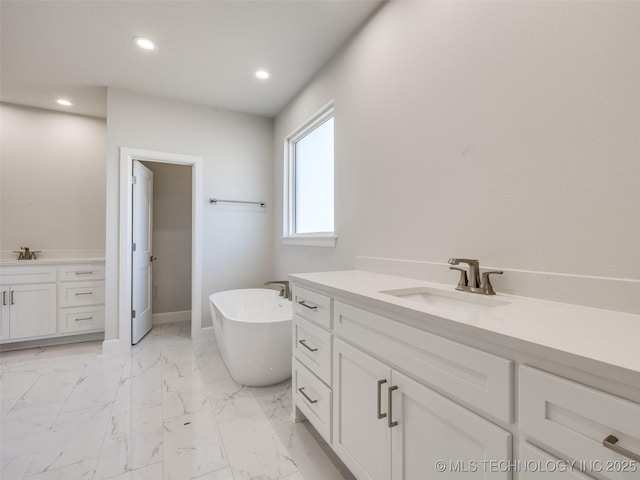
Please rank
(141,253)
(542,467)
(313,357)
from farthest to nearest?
1. (141,253)
2. (313,357)
3. (542,467)

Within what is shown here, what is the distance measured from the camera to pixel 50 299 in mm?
2932

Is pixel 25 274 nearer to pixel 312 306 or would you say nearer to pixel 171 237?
pixel 171 237

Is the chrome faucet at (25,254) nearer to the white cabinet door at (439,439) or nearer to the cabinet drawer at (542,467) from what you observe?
the white cabinet door at (439,439)

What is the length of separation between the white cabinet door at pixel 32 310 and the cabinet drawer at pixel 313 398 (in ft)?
9.50

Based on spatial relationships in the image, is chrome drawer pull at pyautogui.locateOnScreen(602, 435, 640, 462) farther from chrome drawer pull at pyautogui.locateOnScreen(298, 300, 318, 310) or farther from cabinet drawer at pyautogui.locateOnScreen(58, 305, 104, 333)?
cabinet drawer at pyautogui.locateOnScreen(58, 305, 104, 333)

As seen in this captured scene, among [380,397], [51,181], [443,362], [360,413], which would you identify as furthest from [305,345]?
[51,181]

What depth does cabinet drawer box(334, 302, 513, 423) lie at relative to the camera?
0.65 meters

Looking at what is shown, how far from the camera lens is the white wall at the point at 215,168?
2.81m

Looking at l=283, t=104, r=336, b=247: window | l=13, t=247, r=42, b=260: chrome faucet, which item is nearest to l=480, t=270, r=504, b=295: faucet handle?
l=283, t=104, r=336, b=247: window

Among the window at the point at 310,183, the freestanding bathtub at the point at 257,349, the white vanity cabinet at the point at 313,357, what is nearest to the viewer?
the white vanity cabinet at the point at 313,357

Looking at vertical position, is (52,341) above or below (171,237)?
below

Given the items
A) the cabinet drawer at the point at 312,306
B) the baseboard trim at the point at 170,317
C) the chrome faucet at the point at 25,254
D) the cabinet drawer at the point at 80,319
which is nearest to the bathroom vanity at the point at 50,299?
the cabinet drawer at the point at 80,319

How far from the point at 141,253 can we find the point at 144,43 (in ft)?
6.63

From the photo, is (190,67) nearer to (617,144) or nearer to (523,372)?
(617,144)
